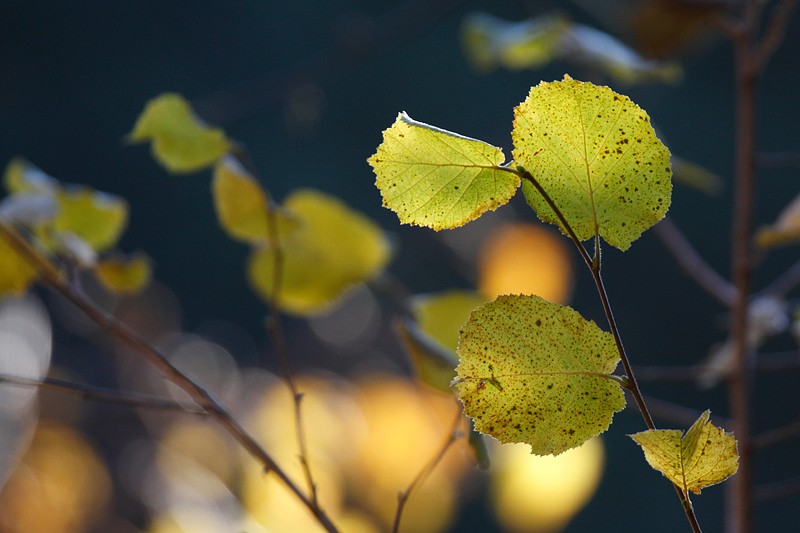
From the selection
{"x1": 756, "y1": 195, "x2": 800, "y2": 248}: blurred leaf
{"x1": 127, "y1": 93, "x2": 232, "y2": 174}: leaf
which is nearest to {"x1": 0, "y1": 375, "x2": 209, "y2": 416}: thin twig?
{"x1": 127, "y1": 93, "x2": 232, "y2": 174}: leaf

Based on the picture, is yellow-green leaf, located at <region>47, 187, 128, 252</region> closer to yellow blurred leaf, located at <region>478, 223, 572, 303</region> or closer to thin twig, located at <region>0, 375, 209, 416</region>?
thin twig, located at <region>0, 375, 209, 416</region>

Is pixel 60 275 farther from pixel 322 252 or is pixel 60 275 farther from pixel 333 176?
pixel 333 176

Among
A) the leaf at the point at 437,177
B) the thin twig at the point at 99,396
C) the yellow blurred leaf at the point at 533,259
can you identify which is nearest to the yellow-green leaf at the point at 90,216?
the thin twig at the point at 99,396

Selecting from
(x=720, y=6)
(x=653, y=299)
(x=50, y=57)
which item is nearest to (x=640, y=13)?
(x=720, y=6)

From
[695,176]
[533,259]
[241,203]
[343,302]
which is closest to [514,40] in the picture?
[695,176]

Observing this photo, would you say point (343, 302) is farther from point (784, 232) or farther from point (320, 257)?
point (784, 232)

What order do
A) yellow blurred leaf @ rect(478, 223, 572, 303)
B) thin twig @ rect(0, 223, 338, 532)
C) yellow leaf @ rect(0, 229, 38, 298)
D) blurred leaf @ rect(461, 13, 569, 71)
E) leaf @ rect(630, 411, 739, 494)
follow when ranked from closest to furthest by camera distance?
leaf @ rect(630, 411, 739, 494) → thin twig @ rect(0, 223, 338, 532) → yellow leaf @ rect(0, 229, 38, 298) → blurred leaf @ rect(461, 13, 569, 71) → yellow blurred leaf @ rect(478, 223, 572, 303)

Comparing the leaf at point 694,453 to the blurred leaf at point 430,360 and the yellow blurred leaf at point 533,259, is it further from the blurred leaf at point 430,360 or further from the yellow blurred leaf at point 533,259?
the yellow blurred leaf at point 533,259
